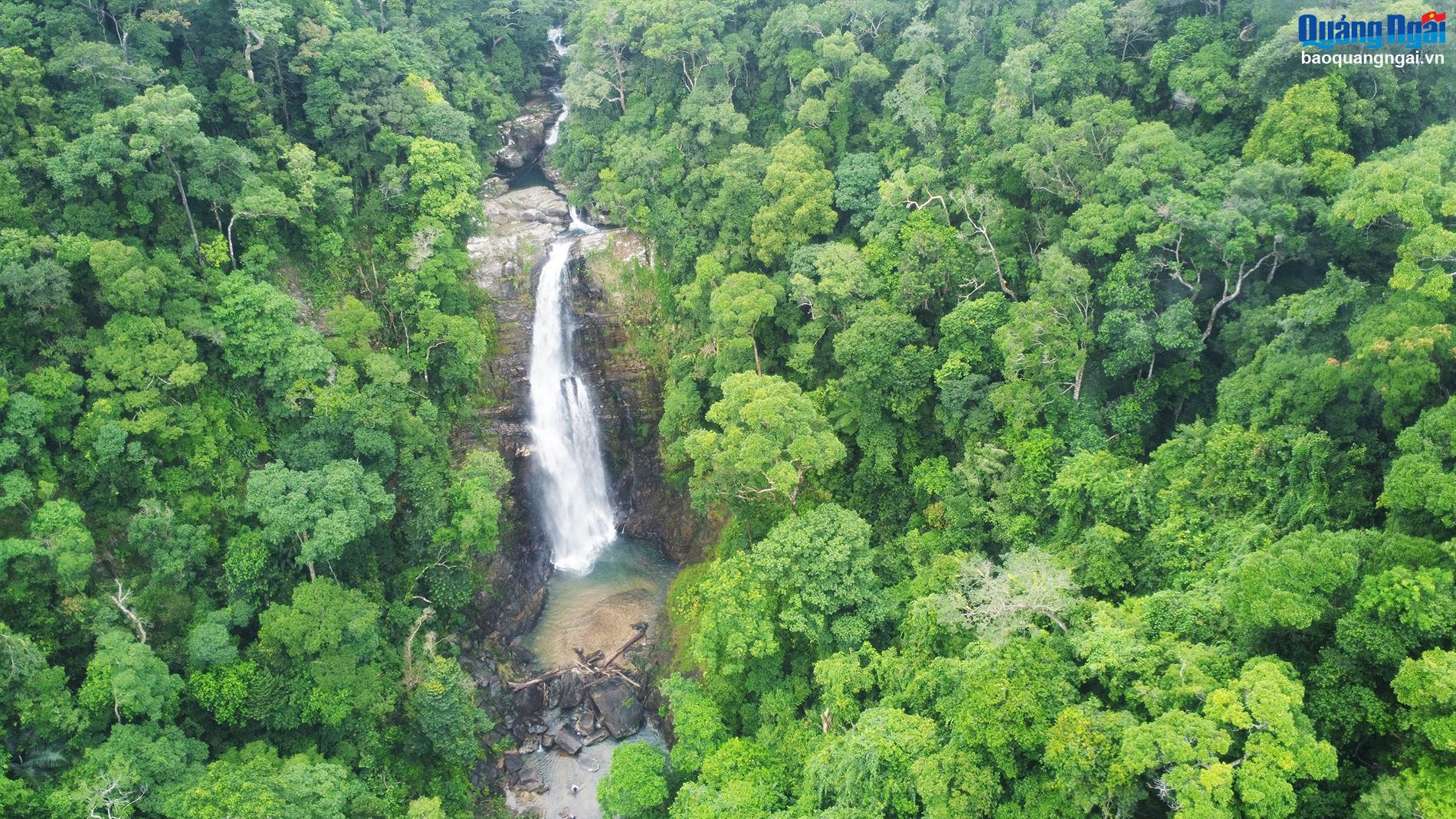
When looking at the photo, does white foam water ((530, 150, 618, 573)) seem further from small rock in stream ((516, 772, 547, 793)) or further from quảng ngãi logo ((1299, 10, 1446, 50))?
quảng ngãi logo ((1299, 10, 1446, 50))

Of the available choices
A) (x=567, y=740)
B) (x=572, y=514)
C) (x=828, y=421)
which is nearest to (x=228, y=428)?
(x=572, y=514)

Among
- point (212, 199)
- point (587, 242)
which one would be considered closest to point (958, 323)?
point (587, 242)

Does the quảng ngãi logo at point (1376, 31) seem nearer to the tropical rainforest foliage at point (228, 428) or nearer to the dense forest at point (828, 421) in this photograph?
the dense forest at point (828, 421)

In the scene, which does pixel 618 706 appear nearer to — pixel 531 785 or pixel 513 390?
pixel 531 785

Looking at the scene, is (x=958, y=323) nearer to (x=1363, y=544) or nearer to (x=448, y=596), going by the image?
(x=1363, y=544)

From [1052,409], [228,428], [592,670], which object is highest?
[228,428]

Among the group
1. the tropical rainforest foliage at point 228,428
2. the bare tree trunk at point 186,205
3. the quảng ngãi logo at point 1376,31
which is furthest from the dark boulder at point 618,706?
the quảng ngãi logo at point 1376,31

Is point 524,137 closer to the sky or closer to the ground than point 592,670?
closer to the sky

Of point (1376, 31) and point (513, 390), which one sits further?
point (513, 390)
